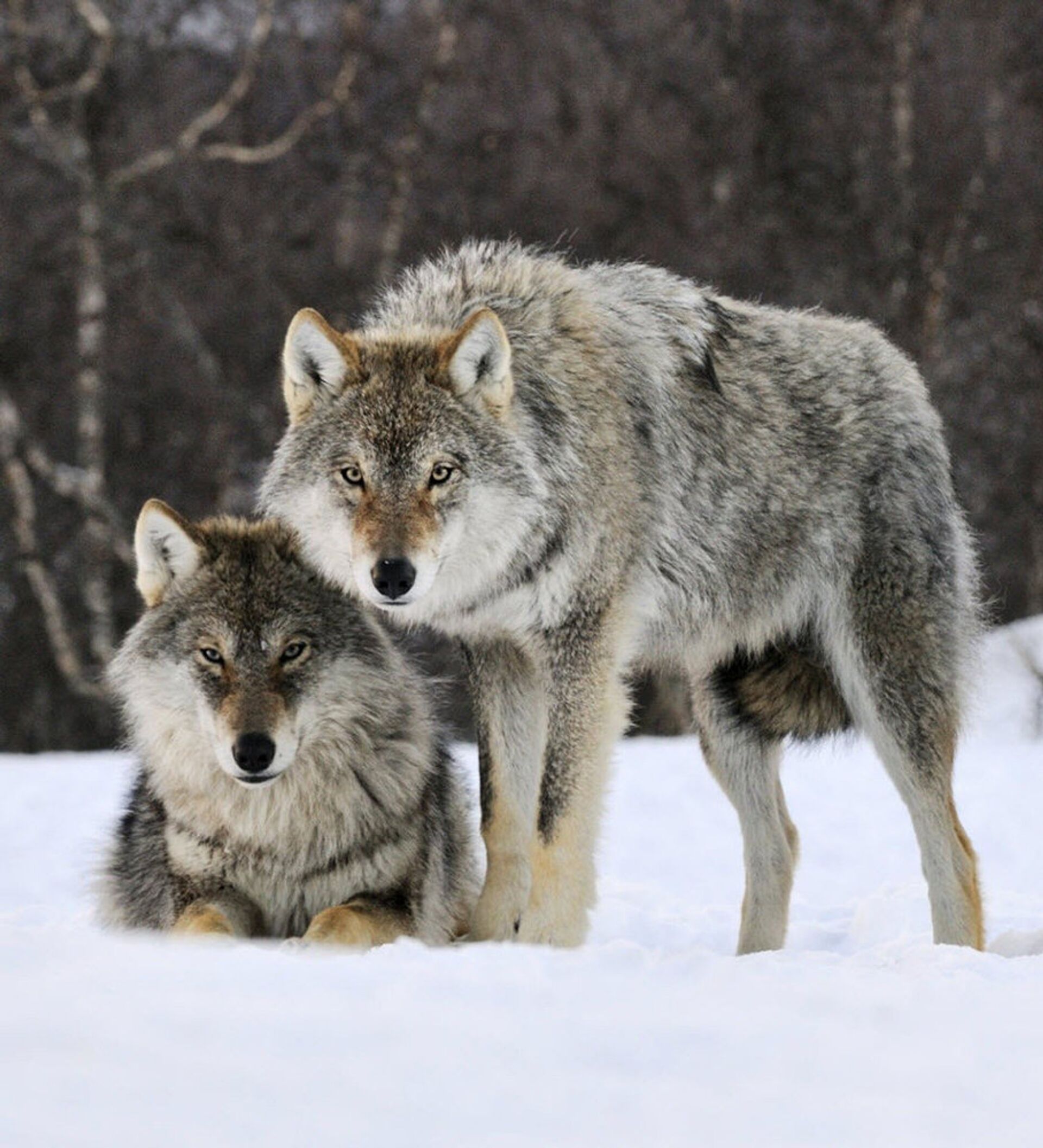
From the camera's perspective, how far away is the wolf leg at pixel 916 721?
4.73 metres

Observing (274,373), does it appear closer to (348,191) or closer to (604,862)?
(348,191)

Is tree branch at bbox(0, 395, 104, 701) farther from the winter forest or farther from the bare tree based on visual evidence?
the winter forest

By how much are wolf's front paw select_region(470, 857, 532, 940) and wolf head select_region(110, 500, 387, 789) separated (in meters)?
0.65

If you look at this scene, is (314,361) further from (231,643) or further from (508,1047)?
(508,1047)

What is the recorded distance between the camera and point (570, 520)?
4223 millimetres

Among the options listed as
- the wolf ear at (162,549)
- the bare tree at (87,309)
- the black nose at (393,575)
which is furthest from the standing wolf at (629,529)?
the bare tree at (87,309)

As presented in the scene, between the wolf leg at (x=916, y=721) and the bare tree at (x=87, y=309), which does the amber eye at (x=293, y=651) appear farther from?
the bare tree at (x=87, y=309)

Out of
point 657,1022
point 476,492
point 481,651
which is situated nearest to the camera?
point 657,1022

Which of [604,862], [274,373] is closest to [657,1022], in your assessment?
[604,862]

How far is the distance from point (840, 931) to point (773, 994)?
9.27ft

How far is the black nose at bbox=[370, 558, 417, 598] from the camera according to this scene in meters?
3.75

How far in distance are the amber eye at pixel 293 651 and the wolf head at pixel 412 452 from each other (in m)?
0.19

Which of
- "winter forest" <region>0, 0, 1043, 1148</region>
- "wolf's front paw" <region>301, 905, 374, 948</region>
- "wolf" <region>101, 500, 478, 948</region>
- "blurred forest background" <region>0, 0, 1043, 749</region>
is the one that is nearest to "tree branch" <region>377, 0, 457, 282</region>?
"blurred forest background" <region>0, 0, 1043, 749</region>

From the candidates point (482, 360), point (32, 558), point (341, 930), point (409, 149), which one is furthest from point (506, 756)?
point (409, 149)
